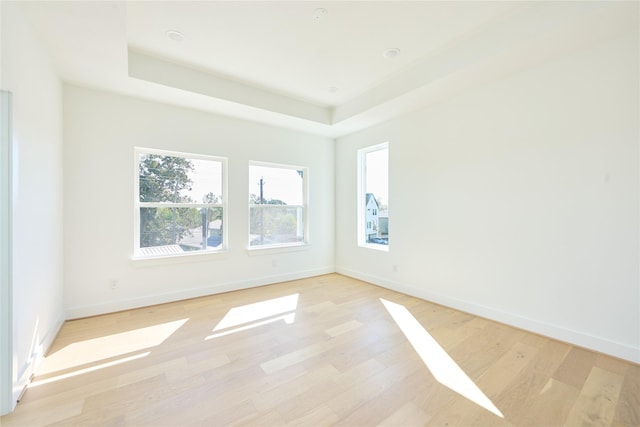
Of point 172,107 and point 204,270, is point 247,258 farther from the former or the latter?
point 172,107

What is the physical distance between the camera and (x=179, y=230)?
3641 millimetres

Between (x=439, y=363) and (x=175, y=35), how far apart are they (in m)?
3.64

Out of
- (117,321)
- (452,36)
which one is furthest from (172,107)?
(452,36)

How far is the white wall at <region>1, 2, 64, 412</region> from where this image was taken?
67.1 inches

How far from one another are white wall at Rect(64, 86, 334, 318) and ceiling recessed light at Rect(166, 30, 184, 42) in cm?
113

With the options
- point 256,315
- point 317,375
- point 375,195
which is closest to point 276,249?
point 256,315

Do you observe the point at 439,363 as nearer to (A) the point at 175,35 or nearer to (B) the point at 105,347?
(B) the point at 105,347

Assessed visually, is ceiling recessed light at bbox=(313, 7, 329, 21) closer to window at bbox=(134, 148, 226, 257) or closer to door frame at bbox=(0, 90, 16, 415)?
door frame at bbox=(0, 90, 16, 415)

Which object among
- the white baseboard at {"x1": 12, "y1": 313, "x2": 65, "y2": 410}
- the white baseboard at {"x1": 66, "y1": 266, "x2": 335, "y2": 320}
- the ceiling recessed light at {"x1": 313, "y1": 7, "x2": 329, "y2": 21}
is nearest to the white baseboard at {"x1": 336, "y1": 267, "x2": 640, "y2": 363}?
the white baseboard at {"x1": 66, "y1": 266, "x2": 335, "y2": 320}

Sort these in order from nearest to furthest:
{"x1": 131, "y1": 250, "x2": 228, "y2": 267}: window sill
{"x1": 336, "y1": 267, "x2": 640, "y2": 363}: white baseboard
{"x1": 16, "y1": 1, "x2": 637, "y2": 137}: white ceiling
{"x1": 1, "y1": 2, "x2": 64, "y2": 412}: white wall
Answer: {"x1": 1, "y1": 2, "x2": 64, "y2": 412}: white wall < {"x1": 16, "y1": 1, "x2": 637, "y2": 137}: white ceiling < {"x1": 336, "y1": 267, "x2": 640, "y2": 363}: white baseboard < {"x1": 131, "y1": 250, "x2": 228, "y2": 267}: window sill

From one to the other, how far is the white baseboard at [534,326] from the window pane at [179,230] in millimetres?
2797

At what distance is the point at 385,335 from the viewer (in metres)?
2.62

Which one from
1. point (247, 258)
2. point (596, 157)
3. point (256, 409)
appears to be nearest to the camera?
point (256, 409)

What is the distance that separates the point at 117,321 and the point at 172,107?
8.59ft
